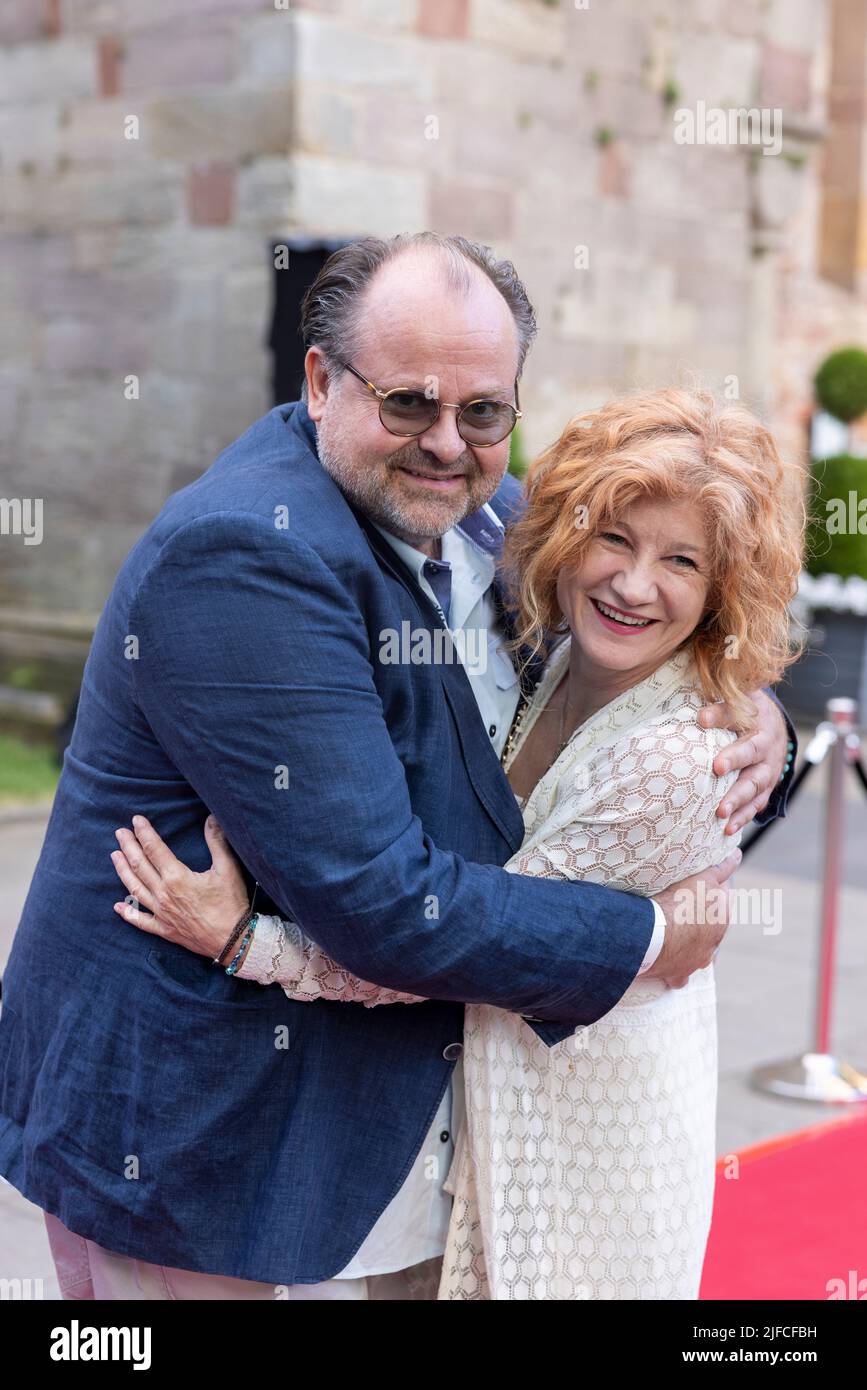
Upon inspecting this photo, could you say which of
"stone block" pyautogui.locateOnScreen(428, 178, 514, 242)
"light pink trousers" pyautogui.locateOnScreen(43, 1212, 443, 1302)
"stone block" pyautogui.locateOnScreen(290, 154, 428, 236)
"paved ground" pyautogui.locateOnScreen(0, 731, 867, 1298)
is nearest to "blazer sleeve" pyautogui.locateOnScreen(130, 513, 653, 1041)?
"light pink trousers" pyautogui.locateOnScreen(43, 1212, 443, 1302)

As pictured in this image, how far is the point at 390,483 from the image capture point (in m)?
2.01

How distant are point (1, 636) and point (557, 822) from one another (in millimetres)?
6999

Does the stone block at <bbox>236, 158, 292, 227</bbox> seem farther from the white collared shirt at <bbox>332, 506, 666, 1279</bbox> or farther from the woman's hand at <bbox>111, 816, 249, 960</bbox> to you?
the woman's hand at <bbox>111, 816, 249, 960</bbox>

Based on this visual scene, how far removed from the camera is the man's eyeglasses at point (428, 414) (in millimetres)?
1977

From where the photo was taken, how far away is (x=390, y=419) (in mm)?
1981

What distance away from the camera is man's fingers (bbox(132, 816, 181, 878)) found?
6.44 ft

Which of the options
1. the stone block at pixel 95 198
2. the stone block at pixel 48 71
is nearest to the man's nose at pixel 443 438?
the stone block at pixel 95 198

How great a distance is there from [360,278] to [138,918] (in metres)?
0.82

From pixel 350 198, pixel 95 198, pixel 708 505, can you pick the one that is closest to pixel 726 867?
pixel 708 505

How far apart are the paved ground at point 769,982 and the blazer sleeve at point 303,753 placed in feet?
6.53

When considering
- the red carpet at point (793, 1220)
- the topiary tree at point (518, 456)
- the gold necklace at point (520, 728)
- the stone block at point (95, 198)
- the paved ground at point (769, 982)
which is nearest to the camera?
the gold necklace at point (520, 728)

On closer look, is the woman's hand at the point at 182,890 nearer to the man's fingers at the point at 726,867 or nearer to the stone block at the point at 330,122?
the man's fingers at the point at 726,867

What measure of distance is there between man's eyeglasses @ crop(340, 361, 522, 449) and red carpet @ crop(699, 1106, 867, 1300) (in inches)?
71.6

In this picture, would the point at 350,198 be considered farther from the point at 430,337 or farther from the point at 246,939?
the point at 246,939
